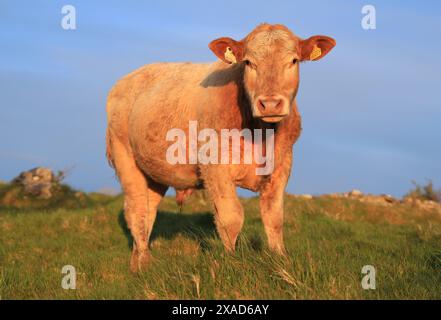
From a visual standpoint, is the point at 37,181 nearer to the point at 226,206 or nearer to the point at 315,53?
the point at 226,206

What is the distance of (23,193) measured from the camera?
1795cm

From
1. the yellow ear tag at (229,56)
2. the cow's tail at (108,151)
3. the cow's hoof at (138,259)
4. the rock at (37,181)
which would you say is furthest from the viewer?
the rock at (37,181)

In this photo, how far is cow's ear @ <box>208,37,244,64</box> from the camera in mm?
6809

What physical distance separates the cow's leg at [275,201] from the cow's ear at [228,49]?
1382 mm

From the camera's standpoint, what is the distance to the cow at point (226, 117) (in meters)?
6.45

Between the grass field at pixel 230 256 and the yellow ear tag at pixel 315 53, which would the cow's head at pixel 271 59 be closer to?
the yellow ear tag at pixel 315 53

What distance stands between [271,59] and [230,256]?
2.29 metres

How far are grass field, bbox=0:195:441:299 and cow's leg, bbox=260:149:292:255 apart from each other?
11.3 inches

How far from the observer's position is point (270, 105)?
A: 19.5ft

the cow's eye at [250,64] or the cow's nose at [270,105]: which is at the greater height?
the cow's eye at [250,64]

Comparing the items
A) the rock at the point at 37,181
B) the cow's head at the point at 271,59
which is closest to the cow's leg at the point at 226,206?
the cow's head at the point at 271,59

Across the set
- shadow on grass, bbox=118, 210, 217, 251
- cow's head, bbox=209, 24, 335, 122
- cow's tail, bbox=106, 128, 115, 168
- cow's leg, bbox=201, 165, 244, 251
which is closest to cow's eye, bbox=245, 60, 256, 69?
cow's head, bbox=209, 24, 335, 122

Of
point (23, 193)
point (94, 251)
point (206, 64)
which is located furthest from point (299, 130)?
point (23, 193)

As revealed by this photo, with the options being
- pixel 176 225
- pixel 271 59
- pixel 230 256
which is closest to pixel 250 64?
pixel 271 59
